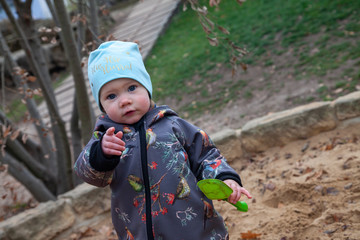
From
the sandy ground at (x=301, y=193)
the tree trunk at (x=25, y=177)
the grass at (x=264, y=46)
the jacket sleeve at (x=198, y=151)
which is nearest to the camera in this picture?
the jacket sleeve at (x=198, y=151)

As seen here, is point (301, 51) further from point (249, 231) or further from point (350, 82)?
point (249, 231)

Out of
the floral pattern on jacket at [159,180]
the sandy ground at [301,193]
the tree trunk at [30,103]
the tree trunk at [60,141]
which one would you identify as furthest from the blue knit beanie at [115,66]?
the tree trunk at [60,141]

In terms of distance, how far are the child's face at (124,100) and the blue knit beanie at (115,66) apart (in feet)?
0.10

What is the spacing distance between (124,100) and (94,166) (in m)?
0.32

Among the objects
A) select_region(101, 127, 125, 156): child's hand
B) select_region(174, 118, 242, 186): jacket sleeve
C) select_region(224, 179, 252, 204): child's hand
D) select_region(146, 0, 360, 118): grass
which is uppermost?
select_region(101, 127, 125, 156): child's hand

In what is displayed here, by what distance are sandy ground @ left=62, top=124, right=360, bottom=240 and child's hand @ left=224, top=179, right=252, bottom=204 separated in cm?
94

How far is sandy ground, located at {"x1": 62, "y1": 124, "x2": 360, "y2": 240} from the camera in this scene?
250cm

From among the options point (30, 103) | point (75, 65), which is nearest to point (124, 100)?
point (75, 65)

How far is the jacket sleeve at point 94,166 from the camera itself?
1.65 metres

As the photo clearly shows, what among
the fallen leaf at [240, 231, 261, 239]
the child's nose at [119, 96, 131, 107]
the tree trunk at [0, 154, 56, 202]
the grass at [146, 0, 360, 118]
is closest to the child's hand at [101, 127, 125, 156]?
the child's nose at [119, 96, 131, 107]

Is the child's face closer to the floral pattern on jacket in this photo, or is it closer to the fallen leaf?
the floral pattern on jacket

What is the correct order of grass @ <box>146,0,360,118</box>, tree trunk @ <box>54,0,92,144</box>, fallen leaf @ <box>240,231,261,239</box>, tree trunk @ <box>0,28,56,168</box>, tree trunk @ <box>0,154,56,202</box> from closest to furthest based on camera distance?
fallen leaf @ <box>240,231,261,239</box> < tree trunk @ <box>54,0,92,144</box> < tree trunk @ <box>0,154,56,202</box> < tree trunk @ <box>0,28,56,168</box> < grass @ <box>146,0,360,118</box>

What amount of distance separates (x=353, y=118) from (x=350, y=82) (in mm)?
1528

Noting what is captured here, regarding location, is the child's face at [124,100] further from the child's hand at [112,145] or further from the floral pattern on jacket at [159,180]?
the child's hand at [112,145]
